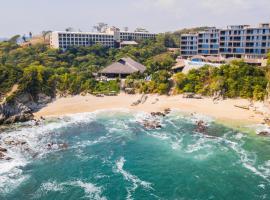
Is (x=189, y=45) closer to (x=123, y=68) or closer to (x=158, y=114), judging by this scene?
(x=123, y=68)

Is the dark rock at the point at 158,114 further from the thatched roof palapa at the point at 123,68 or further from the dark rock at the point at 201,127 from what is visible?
the thatched roof palapa at the point at 123,68

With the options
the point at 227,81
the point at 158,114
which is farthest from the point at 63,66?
the point at 227,81

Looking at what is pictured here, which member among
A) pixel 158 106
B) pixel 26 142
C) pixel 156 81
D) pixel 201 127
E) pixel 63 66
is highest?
pixel 63 66

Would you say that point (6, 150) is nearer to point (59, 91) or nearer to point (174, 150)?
point (174, 150)

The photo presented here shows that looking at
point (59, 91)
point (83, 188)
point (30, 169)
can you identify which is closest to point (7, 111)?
point (59, 91)

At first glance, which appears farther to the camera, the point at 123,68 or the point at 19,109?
the point at 123,68
